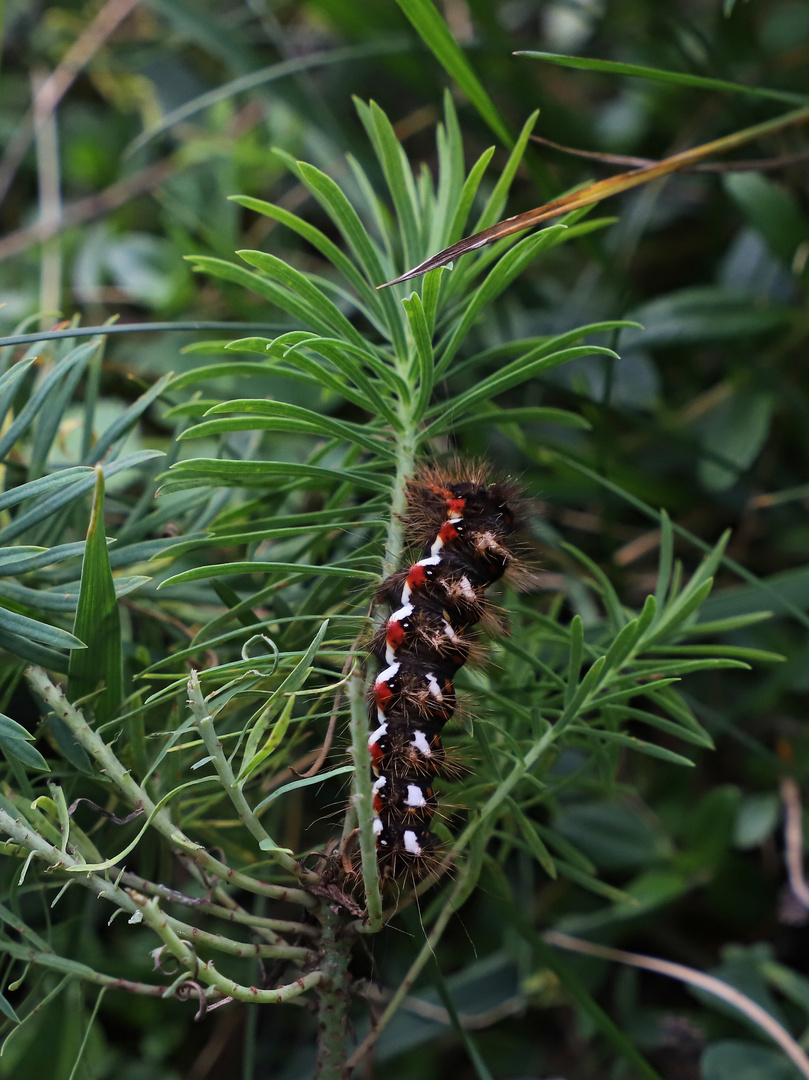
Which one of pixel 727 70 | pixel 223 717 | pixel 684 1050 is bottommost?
pixel 684 1050

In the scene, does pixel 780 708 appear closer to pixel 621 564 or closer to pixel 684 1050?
pixel 621 564

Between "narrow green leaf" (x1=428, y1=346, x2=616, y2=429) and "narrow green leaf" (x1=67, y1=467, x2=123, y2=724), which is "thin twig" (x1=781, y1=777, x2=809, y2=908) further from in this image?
"narrow green leaf" (x1=67, y1=467, x2=123, y2=724)

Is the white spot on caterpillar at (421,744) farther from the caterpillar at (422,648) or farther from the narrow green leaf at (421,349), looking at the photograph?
the narrow green leaf at (421,349)

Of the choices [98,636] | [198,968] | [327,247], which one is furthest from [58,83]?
[198,968]

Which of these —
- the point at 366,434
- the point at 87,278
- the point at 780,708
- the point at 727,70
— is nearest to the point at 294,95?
the point at 87,278

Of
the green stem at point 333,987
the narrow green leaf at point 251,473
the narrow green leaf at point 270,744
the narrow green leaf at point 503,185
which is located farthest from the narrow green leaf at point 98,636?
the narrow green leaf at point 503,185

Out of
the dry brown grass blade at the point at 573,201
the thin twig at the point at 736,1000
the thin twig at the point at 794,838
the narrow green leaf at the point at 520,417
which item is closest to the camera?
the dry brown grass blade at the point at 573,201
